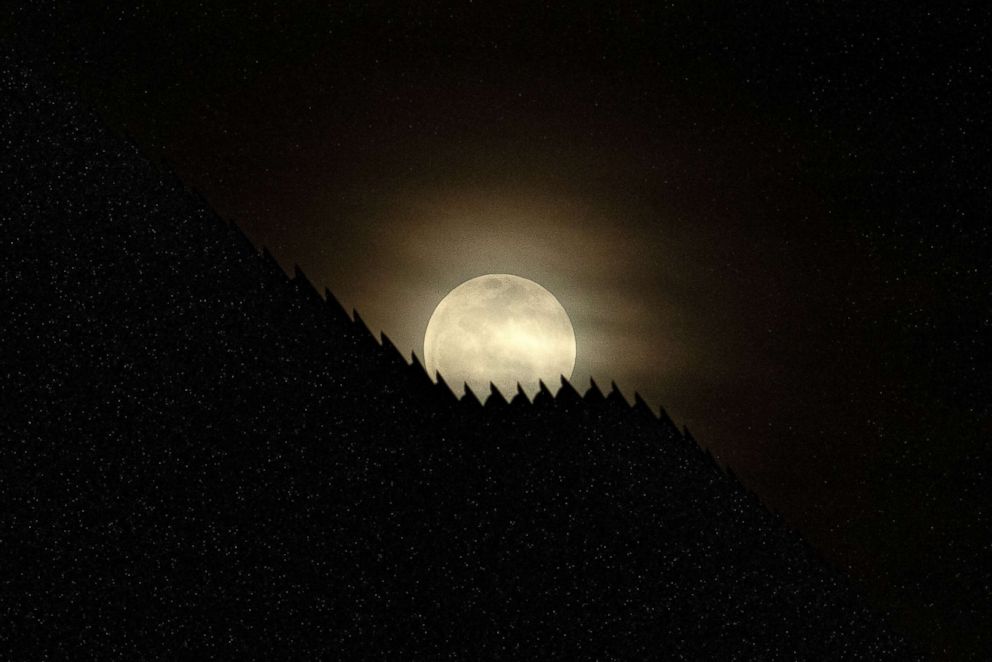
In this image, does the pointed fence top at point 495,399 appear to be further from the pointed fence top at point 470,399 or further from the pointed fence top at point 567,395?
the pointed fence top at point 567,395

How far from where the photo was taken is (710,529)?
2.43 m

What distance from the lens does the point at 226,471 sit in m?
1.88

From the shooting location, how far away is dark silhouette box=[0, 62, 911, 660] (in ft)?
5.90

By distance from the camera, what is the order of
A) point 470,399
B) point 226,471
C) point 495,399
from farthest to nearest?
point 495,399 → point 470,399 → point 226,471

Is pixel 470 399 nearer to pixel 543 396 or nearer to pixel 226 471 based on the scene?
pixel 543 396

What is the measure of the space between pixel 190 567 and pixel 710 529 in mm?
1252

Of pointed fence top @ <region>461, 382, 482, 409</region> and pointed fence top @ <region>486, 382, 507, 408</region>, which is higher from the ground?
pointed fence top @ <region>486, 382, 507, 408</region>

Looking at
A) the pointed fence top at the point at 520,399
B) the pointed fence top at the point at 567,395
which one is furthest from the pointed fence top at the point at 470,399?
the pointed fence top at the point at 567,395

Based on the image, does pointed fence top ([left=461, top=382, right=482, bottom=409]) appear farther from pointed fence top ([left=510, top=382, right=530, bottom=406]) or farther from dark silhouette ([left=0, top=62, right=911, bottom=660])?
pointed fence top ([left=510, top=382, right=530, bottom=406])

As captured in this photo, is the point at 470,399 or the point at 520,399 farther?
the point at 520,399

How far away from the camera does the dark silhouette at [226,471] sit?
1.80 meters

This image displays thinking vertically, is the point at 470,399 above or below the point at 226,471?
above

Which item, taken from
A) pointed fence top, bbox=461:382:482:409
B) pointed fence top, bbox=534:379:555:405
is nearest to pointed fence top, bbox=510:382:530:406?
pointed fence top, bbox=534:379:555:405

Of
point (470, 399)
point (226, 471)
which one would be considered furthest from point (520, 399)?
point (226, 471)
